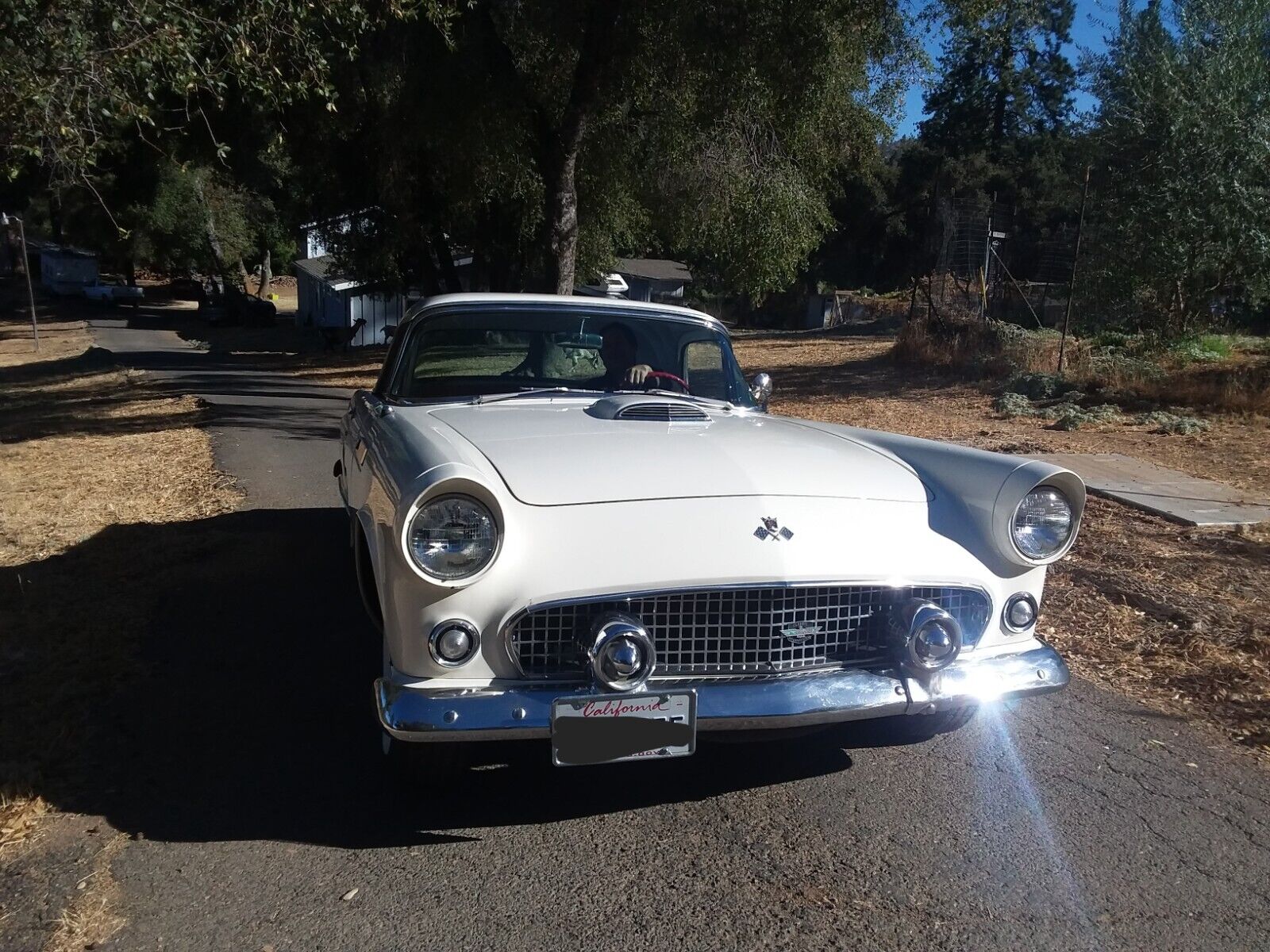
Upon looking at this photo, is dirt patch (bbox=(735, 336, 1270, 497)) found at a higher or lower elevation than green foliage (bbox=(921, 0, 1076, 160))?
lower

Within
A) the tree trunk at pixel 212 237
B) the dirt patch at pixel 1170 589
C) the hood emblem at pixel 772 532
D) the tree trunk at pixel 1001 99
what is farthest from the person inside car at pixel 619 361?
the tree trunk at pixel 1001 99

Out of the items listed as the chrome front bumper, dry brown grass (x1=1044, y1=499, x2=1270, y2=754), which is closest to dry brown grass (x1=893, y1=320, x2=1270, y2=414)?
dry brown grass (x1=1044, y1=499, x2=1270, y2=754)

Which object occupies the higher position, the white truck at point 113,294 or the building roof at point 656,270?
the building roof at point 656,270

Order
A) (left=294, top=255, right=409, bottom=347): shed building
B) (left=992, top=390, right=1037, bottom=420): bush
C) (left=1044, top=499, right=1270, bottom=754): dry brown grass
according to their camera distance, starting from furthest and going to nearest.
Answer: (left=294, top=255, right=409, bottom=347): shed building
(left=992, top=390, right=1037, bottom=420): bush
(left=1044, top=499, right=1270, bottom=754): dry brown grass

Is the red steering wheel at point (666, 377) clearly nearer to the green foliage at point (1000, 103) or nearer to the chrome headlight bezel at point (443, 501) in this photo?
the chrome headlight bezel at point (443, 501)

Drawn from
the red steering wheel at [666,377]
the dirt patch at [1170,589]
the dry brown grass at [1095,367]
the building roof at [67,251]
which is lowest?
the building roof at [67,251]

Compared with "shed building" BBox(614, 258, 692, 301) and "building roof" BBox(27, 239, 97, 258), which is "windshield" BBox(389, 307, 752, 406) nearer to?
"shed building" BBox(614, 258, 692, 301)

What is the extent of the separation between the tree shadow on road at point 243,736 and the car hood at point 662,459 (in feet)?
3.20

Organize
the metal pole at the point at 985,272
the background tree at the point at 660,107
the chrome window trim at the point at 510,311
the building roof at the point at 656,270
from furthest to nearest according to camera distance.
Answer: the building roof at the point at 656,270
the metal pole at the point at 985,272
the background tree at the point at 660,107
the chrome window trim at the point at 510,311

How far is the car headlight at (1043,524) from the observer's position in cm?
335

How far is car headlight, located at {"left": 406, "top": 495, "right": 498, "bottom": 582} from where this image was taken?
2865 mm

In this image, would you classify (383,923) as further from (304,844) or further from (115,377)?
(115,377)

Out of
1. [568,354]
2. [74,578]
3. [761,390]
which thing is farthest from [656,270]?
[568,354]

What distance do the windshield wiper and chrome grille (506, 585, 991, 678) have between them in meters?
1.57
